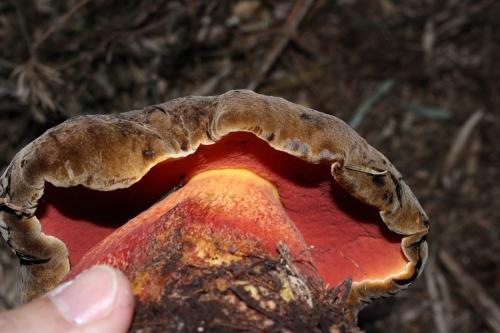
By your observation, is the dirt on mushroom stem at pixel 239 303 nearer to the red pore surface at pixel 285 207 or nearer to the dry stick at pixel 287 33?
the red pore surface at pixel 285 207

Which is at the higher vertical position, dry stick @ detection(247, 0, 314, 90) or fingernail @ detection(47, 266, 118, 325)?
dry stick @ detection(247, 0, 314, 90)

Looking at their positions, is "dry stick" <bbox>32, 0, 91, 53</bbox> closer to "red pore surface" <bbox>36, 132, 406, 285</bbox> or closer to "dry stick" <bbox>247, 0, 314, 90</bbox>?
"dry stick" <bbox>247, 0, 314, 90</bbox>

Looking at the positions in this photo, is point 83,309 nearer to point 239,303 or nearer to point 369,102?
point 239,303

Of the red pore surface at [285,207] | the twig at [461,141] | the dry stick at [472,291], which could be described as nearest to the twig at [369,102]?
the twig at [461,141]

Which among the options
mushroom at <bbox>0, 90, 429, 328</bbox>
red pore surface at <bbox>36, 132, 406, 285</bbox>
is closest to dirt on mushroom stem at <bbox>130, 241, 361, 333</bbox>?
mushroom at <bbox>0, 90, 429, 328</bbox>

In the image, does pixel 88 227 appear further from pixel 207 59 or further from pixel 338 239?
pixel 207 59

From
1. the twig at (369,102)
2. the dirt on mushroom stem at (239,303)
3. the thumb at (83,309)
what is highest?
the twig at (369,102)
